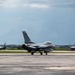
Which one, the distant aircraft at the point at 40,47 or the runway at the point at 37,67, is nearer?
the runway at the point at 37,67

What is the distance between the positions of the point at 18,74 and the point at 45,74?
1767 millimetres

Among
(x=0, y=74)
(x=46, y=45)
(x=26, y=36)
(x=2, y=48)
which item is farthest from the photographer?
(x=2, y=48)

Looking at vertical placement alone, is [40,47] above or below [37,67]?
above

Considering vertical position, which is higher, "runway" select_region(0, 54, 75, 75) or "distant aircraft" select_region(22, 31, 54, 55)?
"distant aircraft" select_region(22, 31, 54, 55)

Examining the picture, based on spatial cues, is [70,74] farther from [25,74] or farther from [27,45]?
[27,45]

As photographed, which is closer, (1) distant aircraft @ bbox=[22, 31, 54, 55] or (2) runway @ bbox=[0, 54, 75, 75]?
(2) runway @ bbox=[0, 54, 75, 75]

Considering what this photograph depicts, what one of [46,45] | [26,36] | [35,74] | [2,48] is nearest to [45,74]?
[35,74]

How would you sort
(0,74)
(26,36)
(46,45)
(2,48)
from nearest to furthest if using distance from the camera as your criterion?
(0,74)
(46,45)
(26,36)
(2,48)

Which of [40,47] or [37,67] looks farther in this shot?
[40,47]

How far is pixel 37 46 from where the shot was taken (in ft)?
263

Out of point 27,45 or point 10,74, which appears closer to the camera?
point 10,74

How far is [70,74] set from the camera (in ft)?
74.8

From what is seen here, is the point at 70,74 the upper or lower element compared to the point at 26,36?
lower

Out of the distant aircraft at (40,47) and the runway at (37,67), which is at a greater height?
the distant aircraft at (40,47)
